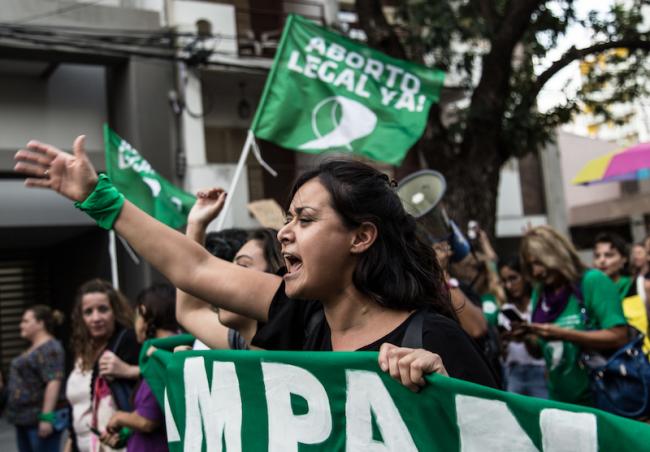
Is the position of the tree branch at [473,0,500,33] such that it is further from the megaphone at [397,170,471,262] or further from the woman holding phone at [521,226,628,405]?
the woman holding phone at [521,226,628,405]

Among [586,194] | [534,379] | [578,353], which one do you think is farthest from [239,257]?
[586,194]

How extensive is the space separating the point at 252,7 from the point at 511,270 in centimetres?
1057

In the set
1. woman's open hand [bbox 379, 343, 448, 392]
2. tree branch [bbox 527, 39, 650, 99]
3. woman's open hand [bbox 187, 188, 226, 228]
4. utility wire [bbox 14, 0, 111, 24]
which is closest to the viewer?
woman's open hand [bbox 379, 343, 448, 392]

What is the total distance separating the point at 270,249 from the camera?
323cm

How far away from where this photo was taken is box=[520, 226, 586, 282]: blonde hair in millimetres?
4418

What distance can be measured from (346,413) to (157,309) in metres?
2.36

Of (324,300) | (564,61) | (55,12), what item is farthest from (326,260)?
(55,12)

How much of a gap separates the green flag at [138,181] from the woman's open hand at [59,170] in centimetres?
458

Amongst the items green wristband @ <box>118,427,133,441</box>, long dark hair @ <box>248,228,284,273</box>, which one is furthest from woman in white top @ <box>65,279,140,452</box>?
long dark hair @ <box>248,228,284,273</box>

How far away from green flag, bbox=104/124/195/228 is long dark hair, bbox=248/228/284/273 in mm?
3835

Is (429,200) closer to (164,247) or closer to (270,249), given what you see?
(270,249)

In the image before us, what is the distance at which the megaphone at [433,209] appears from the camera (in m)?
4.60

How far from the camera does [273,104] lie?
20.6 ft

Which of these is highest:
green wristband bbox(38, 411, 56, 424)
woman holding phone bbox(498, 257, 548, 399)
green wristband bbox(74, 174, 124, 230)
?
green wristband bbox(74, 174, 124, 230)
